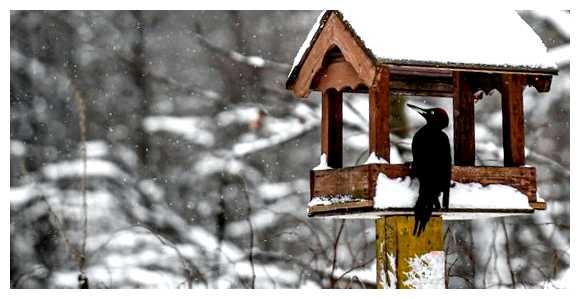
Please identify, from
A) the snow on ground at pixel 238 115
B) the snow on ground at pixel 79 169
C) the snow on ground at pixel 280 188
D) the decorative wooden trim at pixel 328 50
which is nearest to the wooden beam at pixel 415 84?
the decorative wooden trim at pixel 328 50

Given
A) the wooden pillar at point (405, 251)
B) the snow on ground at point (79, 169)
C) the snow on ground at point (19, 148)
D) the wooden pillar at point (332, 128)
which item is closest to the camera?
the wooden pillar at point (405, 251)

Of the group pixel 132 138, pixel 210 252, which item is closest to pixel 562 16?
pixel 210 252

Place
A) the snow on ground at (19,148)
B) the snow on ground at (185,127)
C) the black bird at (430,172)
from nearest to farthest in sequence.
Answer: the black bird at (430,172)
the snow on ground at (185,127)
the snow on ground at (19,148)

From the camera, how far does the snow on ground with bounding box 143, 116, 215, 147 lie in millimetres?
12836

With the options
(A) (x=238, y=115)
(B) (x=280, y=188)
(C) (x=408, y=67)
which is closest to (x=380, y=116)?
(C) (x=408, y=67)

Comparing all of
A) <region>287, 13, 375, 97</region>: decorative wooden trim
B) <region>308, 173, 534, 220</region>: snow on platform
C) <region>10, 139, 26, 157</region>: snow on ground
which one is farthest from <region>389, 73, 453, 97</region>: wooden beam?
<region>10, 139, 26, 157</region>: snow on ground

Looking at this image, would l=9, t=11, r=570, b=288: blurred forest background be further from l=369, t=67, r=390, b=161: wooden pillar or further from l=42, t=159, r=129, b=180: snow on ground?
l=369, t=67, r=390, b=161: wooden pillar

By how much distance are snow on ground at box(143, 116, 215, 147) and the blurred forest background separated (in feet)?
0.06

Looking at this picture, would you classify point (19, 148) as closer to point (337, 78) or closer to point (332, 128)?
point (332, 128)

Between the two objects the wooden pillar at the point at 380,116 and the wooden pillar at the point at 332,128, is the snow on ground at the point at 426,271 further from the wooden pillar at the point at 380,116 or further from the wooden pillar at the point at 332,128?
the wooden pillar at the point at 332,128

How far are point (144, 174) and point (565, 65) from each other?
5.21 m

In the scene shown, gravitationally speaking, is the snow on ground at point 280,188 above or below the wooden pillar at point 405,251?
above

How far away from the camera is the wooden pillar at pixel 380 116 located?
4.28 meters

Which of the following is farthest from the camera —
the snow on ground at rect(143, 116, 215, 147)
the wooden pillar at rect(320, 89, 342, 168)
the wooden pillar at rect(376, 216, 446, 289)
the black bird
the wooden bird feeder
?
the snow on ground at rect(143, 116, 215, 147)
